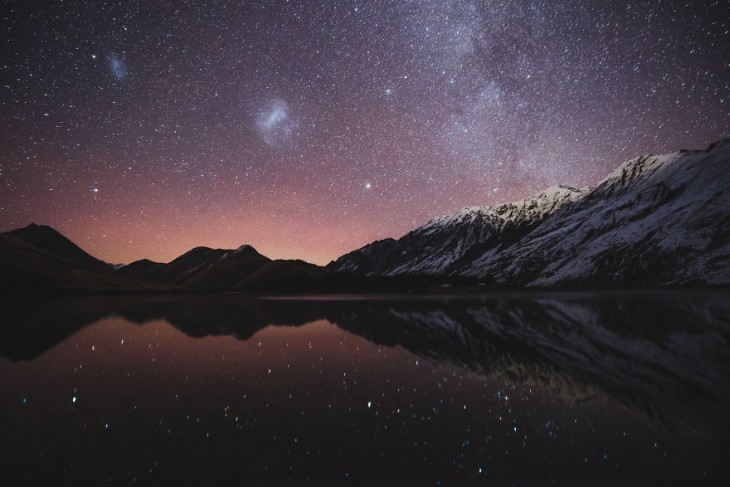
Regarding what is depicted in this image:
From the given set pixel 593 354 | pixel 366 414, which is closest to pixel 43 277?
pixel 366 414

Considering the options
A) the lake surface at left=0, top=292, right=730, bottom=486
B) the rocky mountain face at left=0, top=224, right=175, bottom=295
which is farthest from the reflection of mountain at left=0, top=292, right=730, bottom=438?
the rocky mountain face at left=0, top=224, right=175, bottom=295

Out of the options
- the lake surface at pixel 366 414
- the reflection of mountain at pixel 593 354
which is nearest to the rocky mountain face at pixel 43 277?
the reflection of mountain at pixel 593 354

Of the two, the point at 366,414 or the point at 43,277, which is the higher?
the point at 43,277

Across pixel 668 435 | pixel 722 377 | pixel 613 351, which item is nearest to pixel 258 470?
pixel 668 435

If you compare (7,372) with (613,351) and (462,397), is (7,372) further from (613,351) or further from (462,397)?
(613,351)

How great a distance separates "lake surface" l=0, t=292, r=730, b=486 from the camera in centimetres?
871

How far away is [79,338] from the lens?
28797mm

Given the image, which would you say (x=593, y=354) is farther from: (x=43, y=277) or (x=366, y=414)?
(x=43, y=277)

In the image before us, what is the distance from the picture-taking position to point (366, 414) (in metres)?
12.9

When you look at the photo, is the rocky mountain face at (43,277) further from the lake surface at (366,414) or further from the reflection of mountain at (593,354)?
the lake surface at (366,414)

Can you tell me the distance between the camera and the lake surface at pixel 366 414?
871 centimetres

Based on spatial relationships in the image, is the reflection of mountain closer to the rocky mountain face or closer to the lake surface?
the lake surface

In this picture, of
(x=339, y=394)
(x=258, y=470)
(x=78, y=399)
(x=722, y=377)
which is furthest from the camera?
(x=722, y=377)

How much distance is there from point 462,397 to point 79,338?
3060cm
